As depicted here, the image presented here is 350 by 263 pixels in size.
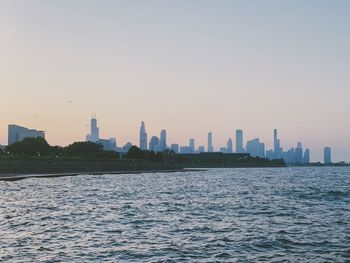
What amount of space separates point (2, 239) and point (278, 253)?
16.2 metres

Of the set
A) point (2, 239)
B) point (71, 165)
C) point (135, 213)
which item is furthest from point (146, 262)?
point (71, 165)

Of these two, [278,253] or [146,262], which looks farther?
[278,253]

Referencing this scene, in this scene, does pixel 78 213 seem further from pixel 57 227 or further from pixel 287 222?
pixel 287 222

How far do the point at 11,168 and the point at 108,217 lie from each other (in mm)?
109260

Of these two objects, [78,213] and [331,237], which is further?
[78,213]

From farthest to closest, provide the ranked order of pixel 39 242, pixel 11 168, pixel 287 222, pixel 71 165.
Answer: pixel 71 165 < pixel 11 168 < pixel 287 222 < pixel 39 242

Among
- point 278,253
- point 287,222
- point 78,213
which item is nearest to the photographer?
point 278,253

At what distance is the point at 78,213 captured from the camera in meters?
44.8

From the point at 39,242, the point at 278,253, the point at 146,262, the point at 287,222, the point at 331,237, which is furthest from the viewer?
the point at 287,222

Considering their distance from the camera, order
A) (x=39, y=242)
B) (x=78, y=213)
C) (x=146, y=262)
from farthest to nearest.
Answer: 1. (x=78, y=213)
2. (x=39, y=242)
3. (x=146, y=262)

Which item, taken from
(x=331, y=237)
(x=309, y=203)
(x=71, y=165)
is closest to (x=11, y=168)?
(x=71, y=165)

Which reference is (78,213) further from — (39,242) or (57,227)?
(39,242)

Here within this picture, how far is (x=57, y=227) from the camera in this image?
1391 inches

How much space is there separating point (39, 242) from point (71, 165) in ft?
515
